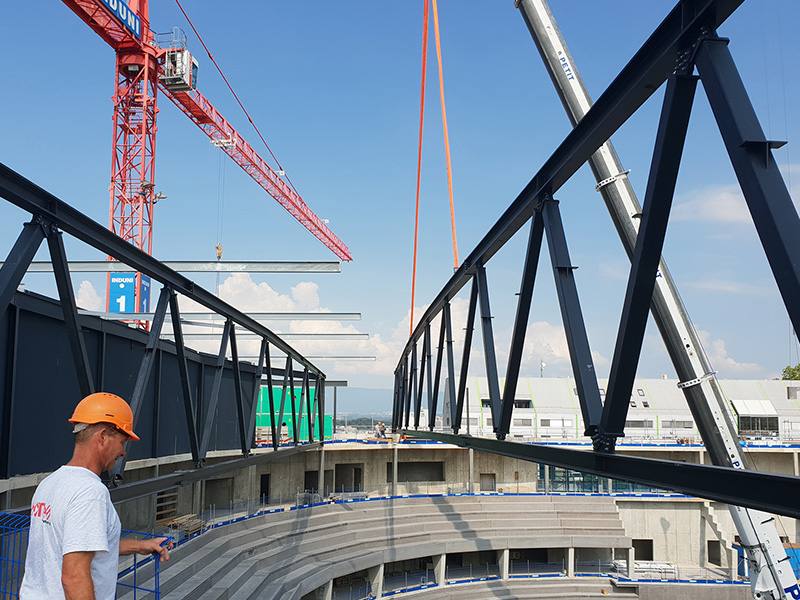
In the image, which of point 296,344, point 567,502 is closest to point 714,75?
point 296,344

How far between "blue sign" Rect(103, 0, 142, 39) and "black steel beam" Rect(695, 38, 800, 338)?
40.0 metres

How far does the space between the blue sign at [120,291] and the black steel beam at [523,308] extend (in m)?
23.4

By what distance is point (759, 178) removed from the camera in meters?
3.10

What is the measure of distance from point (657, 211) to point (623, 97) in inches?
45.5

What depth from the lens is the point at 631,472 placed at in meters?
4.70

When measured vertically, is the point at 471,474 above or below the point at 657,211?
below

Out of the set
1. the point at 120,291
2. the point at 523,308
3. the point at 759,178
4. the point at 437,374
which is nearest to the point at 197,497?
the point at 120,291

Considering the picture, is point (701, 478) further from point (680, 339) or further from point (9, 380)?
point (9, 380)

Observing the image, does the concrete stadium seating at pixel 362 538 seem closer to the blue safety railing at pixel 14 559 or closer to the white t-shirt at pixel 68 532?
the blue safety railing at pixel 14 559

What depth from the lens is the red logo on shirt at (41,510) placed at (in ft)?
8.93

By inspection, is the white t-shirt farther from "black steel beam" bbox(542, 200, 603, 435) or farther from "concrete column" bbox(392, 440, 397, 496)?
"concrete column" bbox(392, 440, 397, 496)

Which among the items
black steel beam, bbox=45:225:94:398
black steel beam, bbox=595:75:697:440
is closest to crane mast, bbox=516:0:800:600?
black steel beam, bbox=595:75:697:440

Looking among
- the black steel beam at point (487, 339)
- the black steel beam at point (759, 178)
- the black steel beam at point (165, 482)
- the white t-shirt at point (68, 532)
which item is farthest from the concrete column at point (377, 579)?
the black steel beam at point (759, 178)

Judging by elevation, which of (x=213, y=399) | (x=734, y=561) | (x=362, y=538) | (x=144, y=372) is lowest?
(x=734, y=561)
